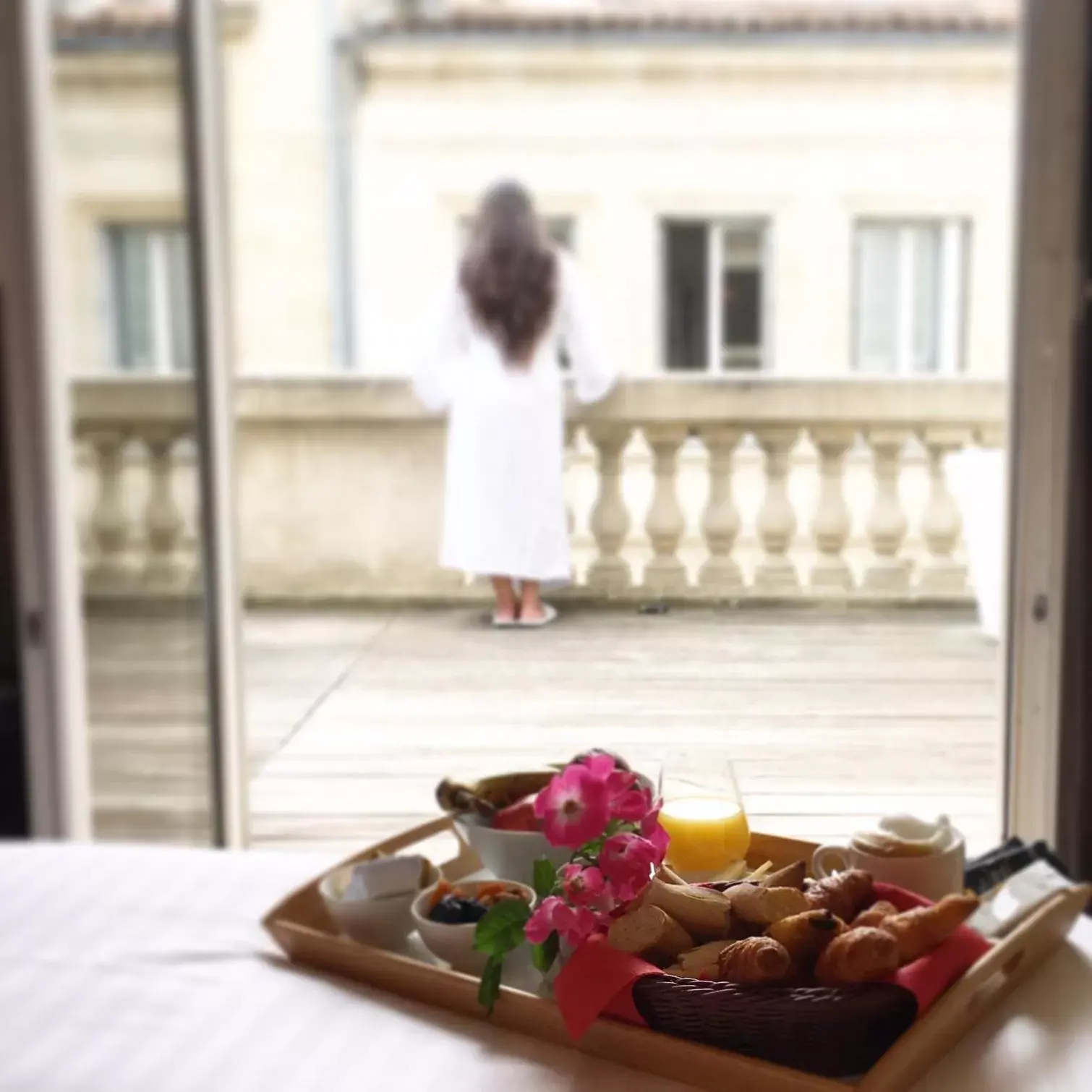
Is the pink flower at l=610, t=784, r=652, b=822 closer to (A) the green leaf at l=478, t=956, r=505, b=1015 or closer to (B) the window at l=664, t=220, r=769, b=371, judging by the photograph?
(A) the green leaf at l=478, t=956, r=505, b=1015

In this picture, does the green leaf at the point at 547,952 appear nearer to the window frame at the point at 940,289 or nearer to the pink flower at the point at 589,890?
the pink flower at the point at 589,890

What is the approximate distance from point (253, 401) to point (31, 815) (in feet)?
7.93

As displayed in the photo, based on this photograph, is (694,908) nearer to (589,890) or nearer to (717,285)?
(589,890)

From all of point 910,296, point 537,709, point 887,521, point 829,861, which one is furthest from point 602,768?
point 910,296

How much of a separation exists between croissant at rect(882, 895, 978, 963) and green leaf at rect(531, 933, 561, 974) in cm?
17

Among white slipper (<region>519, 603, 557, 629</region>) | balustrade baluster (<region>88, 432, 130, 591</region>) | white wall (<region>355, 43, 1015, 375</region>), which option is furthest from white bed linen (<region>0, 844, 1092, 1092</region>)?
A: white wall (<region>355, 43, 1015, 375</region>)

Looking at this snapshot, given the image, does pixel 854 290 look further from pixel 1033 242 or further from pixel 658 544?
pixel 1033 242

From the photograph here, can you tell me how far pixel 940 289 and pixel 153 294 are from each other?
5.31 meters

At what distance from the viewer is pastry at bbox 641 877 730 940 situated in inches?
27.4

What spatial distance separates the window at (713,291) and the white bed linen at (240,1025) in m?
5.80

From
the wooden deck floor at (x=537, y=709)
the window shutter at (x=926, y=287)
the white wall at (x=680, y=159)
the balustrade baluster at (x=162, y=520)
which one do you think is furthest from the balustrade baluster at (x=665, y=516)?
the window shutter at (x=926, y=287)

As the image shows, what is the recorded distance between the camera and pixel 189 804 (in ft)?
6.57

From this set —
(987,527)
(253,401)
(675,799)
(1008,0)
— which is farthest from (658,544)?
(1008,0)

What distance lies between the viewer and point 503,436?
Answer: 11.6ft
